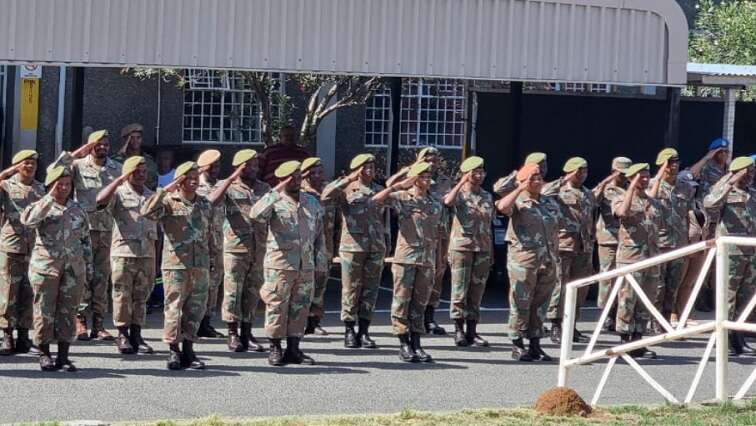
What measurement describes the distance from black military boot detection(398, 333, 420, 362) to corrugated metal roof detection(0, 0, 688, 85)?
409 centimetres

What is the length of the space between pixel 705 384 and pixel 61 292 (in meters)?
5.28

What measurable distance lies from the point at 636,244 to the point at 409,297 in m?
2.54

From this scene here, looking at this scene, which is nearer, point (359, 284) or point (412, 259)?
point (412, 259)

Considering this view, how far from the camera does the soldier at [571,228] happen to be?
46.9ft

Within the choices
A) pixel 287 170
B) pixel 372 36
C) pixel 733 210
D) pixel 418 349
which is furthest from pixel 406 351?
pixel 372 36

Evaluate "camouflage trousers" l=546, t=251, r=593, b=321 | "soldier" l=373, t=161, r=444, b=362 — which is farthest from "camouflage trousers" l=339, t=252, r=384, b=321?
"camouflage trousers" l=546, t=251, r=593, b=321

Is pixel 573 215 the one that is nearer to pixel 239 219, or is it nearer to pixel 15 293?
pixel 239 219

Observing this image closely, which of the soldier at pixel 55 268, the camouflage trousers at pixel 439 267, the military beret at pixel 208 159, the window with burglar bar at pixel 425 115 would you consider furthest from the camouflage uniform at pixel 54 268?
the window with burglar bar at pixel 425 115

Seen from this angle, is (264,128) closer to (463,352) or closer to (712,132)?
(712,132)

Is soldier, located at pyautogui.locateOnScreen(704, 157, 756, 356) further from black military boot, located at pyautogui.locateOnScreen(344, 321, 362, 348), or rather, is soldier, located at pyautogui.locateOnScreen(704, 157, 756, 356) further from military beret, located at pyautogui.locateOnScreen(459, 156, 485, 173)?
black military boot, located at pyautogui.locateOnScreen(344, 321, 362, 348)

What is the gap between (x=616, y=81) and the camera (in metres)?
17.7

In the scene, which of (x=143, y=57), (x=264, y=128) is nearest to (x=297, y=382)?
(x=143, y=57)

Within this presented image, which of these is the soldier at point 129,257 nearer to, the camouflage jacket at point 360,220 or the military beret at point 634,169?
the camouflage jacket at point 360,220

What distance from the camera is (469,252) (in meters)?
14.1
